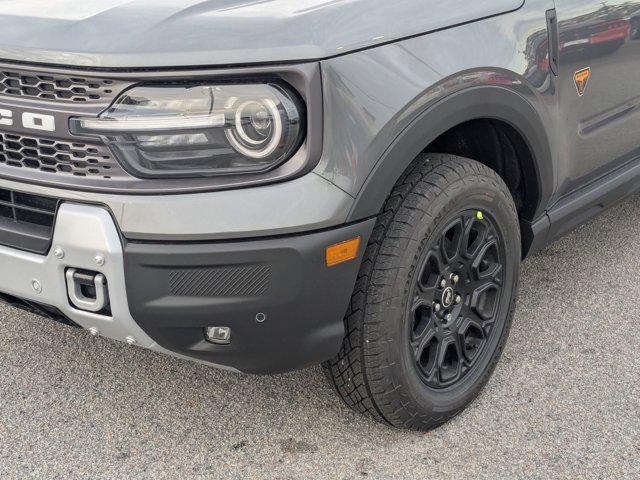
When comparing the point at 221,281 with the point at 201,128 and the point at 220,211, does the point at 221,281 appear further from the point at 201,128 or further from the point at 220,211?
the point at 201,128

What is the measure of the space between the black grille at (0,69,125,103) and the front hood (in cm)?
4

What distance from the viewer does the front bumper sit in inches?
76.4

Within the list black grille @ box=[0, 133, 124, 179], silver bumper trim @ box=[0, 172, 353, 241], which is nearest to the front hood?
black grille @ box=[0, 133, 124, 179]

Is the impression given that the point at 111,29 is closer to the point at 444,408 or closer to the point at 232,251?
the point at 232,251

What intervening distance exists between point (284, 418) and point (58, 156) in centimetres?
112

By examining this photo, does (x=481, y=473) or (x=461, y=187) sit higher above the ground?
(x=461, y=187)

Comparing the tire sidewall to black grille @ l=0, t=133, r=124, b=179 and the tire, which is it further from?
black grille @ l=0, t=133, r=124, b=179

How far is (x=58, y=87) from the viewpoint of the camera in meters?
1.93

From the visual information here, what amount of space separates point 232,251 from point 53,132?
51 cm

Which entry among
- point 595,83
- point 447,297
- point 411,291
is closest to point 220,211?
point 411,291

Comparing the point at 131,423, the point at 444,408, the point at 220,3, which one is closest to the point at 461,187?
the point at 444,408

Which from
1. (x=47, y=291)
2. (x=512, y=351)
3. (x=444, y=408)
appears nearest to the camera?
(x=47, y=291)

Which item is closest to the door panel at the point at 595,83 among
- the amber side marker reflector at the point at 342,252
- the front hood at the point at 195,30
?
the front hood at the point at 195,30

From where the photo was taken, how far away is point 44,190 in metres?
2.02
